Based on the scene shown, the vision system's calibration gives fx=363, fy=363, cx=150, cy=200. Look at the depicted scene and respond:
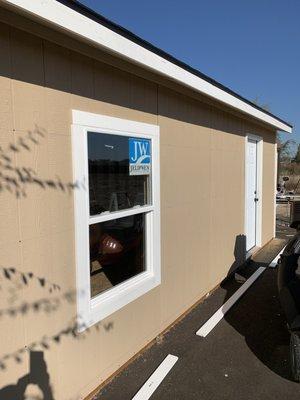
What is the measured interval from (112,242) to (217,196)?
265 cm

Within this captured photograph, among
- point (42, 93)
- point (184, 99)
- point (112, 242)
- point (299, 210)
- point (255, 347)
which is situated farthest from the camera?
point (299, 210)

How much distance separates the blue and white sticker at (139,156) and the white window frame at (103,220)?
0.19 feet

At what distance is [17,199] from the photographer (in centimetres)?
233

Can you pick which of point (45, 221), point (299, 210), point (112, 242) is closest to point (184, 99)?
point (112, 242)

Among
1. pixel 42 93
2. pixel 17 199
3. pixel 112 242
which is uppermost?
pixel 42 93

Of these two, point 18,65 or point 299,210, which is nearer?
point 18,65

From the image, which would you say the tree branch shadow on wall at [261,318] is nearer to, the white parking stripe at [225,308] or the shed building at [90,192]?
the white parking stripe at [225,308]

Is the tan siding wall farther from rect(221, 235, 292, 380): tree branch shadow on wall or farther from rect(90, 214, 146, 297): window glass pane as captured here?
rect(221, 235, 292, 380): tree branch shadow on wall

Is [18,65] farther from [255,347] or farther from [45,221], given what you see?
[255,347]

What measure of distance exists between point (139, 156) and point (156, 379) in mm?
2059

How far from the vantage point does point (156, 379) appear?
325cm

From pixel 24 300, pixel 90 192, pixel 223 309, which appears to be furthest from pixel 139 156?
pixel 223 309

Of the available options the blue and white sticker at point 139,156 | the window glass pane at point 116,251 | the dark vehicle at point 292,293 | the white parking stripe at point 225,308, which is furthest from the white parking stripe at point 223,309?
the blue and white sticker at point 139,156

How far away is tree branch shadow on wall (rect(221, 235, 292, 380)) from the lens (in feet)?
12.0
